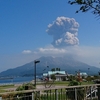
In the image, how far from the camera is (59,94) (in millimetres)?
6695

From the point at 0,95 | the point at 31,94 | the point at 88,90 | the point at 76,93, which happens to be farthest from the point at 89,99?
the point at 0,95

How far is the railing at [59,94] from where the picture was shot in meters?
5.73

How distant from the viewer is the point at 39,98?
630 cm

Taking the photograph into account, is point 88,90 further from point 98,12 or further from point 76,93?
point 98,12

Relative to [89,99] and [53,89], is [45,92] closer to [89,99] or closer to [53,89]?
[53,89]

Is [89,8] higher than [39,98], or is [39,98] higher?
[89,8]

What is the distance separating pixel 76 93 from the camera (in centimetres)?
705

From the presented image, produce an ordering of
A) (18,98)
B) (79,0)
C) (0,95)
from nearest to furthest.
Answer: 1. (0,95)
2. (18,98)
3. (79,0)

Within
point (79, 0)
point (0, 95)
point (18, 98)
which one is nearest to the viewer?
point (0, 95)

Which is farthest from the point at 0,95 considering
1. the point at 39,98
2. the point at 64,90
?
the point at 64,90

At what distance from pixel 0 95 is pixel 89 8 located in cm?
340

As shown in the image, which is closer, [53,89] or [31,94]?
[31,94]

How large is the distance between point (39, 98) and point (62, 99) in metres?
0.91

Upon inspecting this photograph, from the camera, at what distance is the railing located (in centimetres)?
573
